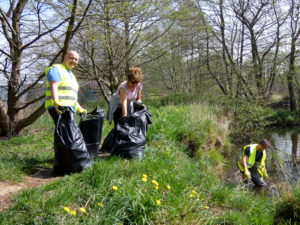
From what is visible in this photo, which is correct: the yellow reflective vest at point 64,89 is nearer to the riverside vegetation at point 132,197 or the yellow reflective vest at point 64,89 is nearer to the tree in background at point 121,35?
the riverside vegetation at point 132,197

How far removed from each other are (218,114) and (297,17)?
35.2 ft

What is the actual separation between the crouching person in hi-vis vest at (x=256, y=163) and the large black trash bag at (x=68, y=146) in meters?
4.28

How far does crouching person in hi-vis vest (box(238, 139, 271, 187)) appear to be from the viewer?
6.93 meters

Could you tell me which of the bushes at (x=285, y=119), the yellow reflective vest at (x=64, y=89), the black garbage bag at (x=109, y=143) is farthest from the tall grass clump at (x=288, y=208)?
the bushes at (x=285, y=119)

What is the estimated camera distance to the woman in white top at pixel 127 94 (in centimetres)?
471

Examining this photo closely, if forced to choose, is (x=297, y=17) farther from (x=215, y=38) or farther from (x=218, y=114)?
(x=218, y=114)

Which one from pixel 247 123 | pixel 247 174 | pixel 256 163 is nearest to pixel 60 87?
pixel 247 174

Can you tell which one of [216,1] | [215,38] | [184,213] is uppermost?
[216,1]

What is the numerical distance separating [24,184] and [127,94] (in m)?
2.06

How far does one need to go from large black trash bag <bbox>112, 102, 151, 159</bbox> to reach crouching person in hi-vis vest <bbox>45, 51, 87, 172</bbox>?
35.1 inches

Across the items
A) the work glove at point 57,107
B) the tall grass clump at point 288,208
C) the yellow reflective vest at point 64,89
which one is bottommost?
the tall grass clump at point 288,208

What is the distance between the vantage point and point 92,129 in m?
4.56

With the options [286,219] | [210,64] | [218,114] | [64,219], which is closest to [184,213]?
[64,219]

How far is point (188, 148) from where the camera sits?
7.56m
